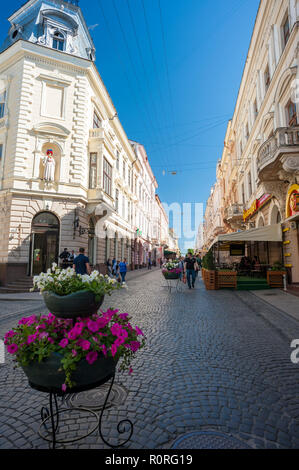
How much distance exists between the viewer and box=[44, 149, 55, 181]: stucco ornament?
1504 centimetres

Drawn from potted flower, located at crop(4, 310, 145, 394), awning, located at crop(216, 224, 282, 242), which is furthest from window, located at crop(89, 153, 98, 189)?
potted flower, located at crop(4, 310, 145, 394)

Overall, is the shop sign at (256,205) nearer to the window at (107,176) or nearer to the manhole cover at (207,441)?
the window at (107,176)

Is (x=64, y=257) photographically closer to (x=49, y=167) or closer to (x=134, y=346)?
(x=49, y=167)

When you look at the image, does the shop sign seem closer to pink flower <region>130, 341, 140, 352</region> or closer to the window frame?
pink flower <region>130, 341, 140, 352</region>

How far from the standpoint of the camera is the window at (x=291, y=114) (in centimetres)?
1145

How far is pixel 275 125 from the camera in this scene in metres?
13.4

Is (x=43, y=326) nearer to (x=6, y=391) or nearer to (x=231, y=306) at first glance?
(x=6, y=391)

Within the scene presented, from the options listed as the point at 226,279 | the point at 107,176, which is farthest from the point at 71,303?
the point at 107,176

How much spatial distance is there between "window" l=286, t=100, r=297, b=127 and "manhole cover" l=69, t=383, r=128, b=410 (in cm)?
1258

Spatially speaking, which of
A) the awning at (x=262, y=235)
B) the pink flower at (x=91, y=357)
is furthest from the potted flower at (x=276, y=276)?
the pink flower at (x=91, y=357)

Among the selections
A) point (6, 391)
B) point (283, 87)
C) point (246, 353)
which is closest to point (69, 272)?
point (6, 391)

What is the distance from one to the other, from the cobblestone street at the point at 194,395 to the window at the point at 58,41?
62.0 feet

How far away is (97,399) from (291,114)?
45.0 ft
